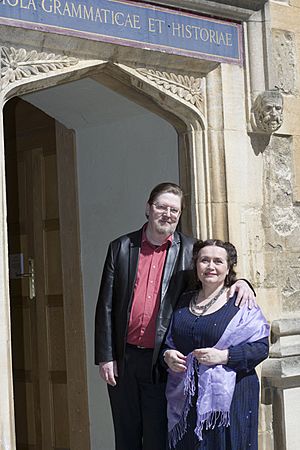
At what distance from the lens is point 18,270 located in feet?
25.1

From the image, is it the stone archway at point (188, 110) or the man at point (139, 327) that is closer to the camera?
the man at point (139, 327)

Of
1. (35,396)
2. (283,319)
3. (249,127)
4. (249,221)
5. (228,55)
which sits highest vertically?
(228,55)

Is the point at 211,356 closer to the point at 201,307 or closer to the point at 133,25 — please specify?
the point at 201,307

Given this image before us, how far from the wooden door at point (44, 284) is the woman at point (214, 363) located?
1.95 metres

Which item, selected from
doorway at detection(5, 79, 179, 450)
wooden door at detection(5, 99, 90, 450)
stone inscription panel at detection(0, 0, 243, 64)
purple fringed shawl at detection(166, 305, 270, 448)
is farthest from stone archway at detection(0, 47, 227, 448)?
purple fringed shawl at detection(166, 305, 270, 448)

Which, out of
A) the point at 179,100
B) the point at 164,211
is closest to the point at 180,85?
the point at 179,100

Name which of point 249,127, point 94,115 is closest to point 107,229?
point 94,115

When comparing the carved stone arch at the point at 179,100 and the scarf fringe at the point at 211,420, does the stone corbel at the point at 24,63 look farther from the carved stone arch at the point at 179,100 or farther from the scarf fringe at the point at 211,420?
the scarf fringe at the point at 211,420

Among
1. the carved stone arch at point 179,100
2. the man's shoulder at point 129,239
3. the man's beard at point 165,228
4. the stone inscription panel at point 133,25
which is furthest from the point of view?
the carved stone arch at point 179,100

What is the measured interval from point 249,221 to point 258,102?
69 cm

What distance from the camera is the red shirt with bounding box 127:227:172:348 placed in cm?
535

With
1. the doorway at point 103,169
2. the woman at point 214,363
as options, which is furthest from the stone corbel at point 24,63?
the woman at point 214,363

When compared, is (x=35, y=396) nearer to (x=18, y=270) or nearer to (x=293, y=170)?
(x=18, y=270)

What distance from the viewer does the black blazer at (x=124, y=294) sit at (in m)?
5.33
